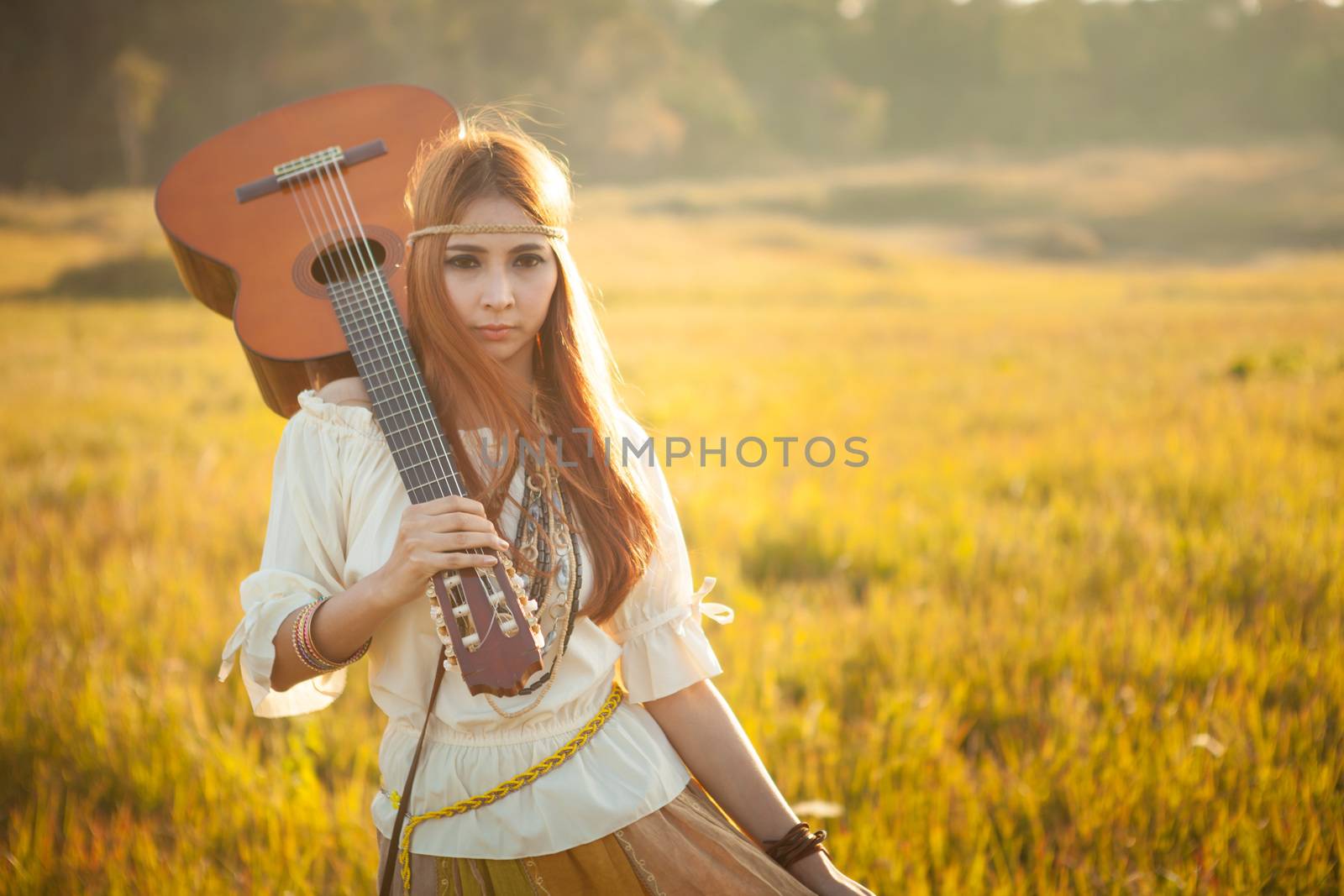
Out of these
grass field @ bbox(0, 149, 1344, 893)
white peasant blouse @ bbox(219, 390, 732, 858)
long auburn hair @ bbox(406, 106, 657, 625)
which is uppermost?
long auburn hair @ bbox(406, 106, 657, 625)

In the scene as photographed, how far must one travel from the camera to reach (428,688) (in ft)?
4.75

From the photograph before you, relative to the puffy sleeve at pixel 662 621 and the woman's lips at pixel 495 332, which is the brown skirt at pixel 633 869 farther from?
the woman's lips at pixel 495 332

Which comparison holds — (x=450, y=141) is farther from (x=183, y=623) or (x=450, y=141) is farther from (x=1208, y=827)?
(x=183, y=623)

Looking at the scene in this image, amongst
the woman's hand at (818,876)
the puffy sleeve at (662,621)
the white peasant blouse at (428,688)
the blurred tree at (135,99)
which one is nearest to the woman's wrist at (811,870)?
the woman's hand at (818,876)

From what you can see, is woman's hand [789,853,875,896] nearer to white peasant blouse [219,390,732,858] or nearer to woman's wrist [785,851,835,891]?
woman's wrist [785,851,835,891]

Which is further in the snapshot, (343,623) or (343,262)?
(343,262)

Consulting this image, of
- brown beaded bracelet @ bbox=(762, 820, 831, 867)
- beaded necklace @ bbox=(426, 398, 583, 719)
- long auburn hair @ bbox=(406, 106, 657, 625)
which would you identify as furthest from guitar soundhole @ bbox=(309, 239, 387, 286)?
brown beaded bracelet @ bbox=(762, 820, 831, 867)

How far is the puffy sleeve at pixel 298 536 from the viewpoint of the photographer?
1.34m

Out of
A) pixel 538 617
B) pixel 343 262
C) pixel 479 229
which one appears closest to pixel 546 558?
pixel 538 617

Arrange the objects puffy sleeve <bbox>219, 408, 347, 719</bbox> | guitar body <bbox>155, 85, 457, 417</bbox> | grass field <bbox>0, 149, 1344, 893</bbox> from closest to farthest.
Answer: puffy sleeve <bbox>219, 408, 347, 719</bbox> → guitar body <bbox>155, 85, 457, 417</bbox> → grass field <bbox>0, 149, 1344, 893</bbox>

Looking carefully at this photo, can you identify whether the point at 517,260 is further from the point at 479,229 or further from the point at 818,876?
the point at 818,876

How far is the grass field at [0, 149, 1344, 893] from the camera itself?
2236mm

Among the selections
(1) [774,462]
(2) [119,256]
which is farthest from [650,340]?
(2) [119,256]

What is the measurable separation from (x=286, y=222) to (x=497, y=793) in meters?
1.10
